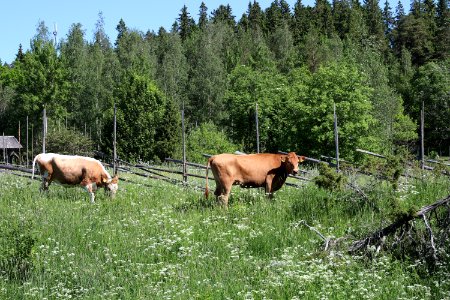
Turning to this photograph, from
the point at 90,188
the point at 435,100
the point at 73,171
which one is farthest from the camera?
the point at 435,100

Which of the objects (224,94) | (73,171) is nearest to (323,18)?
(224,94)

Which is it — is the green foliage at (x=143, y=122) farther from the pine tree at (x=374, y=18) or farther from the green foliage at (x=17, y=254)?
the pine tree at (x=374, y=18)

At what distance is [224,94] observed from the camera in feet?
188

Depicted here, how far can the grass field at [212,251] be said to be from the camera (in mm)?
6059

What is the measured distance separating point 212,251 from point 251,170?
3.75 metres

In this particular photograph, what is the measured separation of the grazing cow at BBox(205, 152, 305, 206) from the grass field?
0.49m

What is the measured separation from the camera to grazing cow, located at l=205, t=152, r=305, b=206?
10.9 m

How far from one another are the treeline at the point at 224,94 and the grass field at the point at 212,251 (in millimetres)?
22425

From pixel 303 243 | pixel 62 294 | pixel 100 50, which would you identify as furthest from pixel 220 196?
pixel 100 50

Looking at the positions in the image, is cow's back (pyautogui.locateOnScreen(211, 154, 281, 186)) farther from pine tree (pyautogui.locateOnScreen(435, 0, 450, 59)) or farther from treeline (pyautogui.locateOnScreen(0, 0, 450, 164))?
pine tree (pyautogui.locateOnScreen(435, 0, 450, 59))

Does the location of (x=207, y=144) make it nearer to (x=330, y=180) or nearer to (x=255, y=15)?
(x=330, y=180)

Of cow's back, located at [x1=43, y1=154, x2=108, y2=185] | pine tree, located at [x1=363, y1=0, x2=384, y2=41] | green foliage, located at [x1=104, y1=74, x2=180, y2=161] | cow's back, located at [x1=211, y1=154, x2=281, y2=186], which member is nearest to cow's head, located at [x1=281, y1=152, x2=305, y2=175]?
cow's back, located at [x1=211, y1=154, x2=281, y2=186]

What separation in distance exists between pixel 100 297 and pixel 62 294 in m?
0.48

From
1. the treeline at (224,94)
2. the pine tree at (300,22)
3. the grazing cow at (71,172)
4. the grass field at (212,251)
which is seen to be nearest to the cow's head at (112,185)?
the grazing cow at (71,172)
